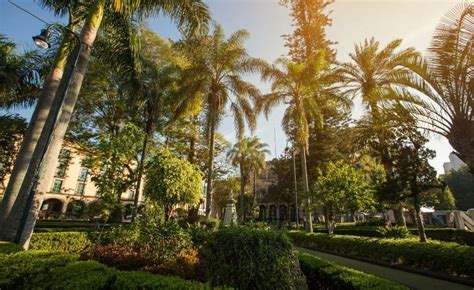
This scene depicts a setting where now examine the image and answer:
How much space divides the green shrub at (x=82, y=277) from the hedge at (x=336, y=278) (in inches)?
153

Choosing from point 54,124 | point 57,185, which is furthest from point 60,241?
point 57,185

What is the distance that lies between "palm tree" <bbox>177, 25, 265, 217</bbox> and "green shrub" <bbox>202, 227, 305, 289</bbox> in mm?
11136

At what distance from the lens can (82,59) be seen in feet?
27.3

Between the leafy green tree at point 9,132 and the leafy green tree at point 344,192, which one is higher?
the leafy green tree at point 9,132

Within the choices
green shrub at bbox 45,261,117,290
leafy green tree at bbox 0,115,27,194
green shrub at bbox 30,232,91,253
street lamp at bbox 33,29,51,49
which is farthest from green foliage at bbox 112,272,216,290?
leafy green tree at bbox 0,115,27,194

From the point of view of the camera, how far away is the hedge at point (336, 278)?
3.89m

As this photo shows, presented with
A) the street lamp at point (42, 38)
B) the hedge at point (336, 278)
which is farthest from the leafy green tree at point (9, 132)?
the hedge at point (336, 278)

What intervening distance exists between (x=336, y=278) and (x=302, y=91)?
1448 centimetres

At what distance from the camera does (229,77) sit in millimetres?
16906

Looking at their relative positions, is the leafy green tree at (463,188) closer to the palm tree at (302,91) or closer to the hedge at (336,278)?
the palm tree at (302,91)

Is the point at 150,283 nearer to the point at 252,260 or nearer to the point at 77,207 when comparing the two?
the point at 252,260

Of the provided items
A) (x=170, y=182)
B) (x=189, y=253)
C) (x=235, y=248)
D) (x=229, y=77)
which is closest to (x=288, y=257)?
(x=235, y=248)

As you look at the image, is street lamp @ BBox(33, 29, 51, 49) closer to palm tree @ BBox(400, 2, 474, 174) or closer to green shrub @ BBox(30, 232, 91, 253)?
green shrub @ BBox(30, 232, 91, 253)

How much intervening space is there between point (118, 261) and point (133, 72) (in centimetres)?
891
